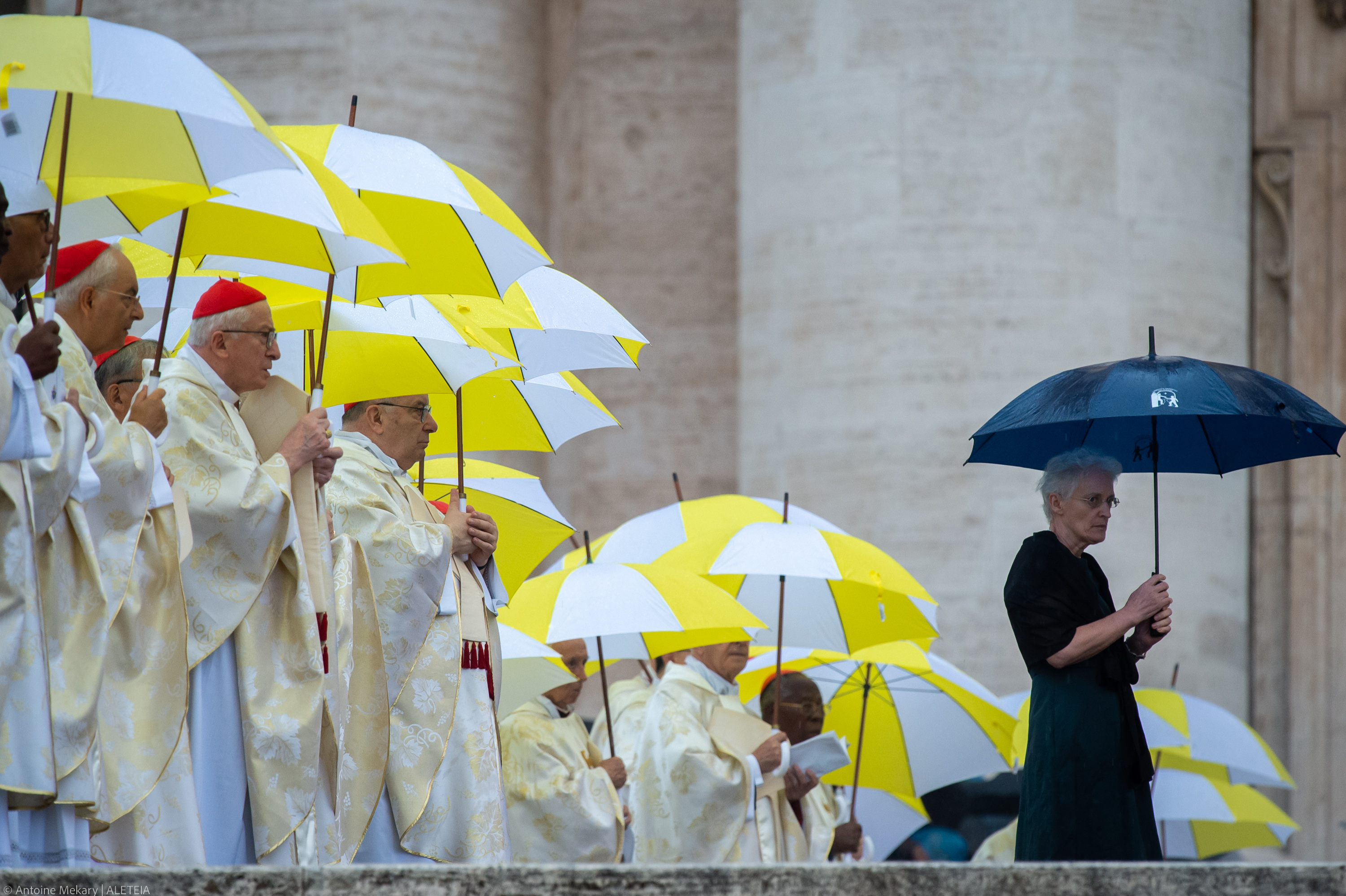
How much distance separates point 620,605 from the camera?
6426 mm

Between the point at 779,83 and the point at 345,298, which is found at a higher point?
the point at 779,83

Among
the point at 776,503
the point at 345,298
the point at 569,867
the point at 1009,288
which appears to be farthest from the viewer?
the point at 1009,288

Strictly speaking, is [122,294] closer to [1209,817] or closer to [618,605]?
[618,605]

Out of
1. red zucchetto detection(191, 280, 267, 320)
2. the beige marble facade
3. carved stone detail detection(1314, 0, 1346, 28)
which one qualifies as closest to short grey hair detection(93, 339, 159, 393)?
red zucchetto detection(191, 280, 267, 320)

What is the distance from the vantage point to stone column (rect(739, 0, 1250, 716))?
11.4m

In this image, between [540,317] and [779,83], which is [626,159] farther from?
[540,317]

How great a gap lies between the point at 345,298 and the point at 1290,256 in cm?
876

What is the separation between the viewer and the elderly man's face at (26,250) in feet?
12.9

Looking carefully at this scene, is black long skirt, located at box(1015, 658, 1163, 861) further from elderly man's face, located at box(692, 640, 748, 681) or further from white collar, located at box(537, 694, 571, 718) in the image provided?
elderly man's face, located at box(692, 640, 748, 681)

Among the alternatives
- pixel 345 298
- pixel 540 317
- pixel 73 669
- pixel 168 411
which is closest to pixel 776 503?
pixel 540 317

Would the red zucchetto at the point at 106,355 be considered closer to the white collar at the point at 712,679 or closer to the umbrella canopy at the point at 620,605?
the umbrella canopy at the point at 620,605

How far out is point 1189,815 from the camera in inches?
336

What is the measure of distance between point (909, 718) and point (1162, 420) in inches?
111

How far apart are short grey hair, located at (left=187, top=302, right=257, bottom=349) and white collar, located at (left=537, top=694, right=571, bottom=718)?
8.05 ft
